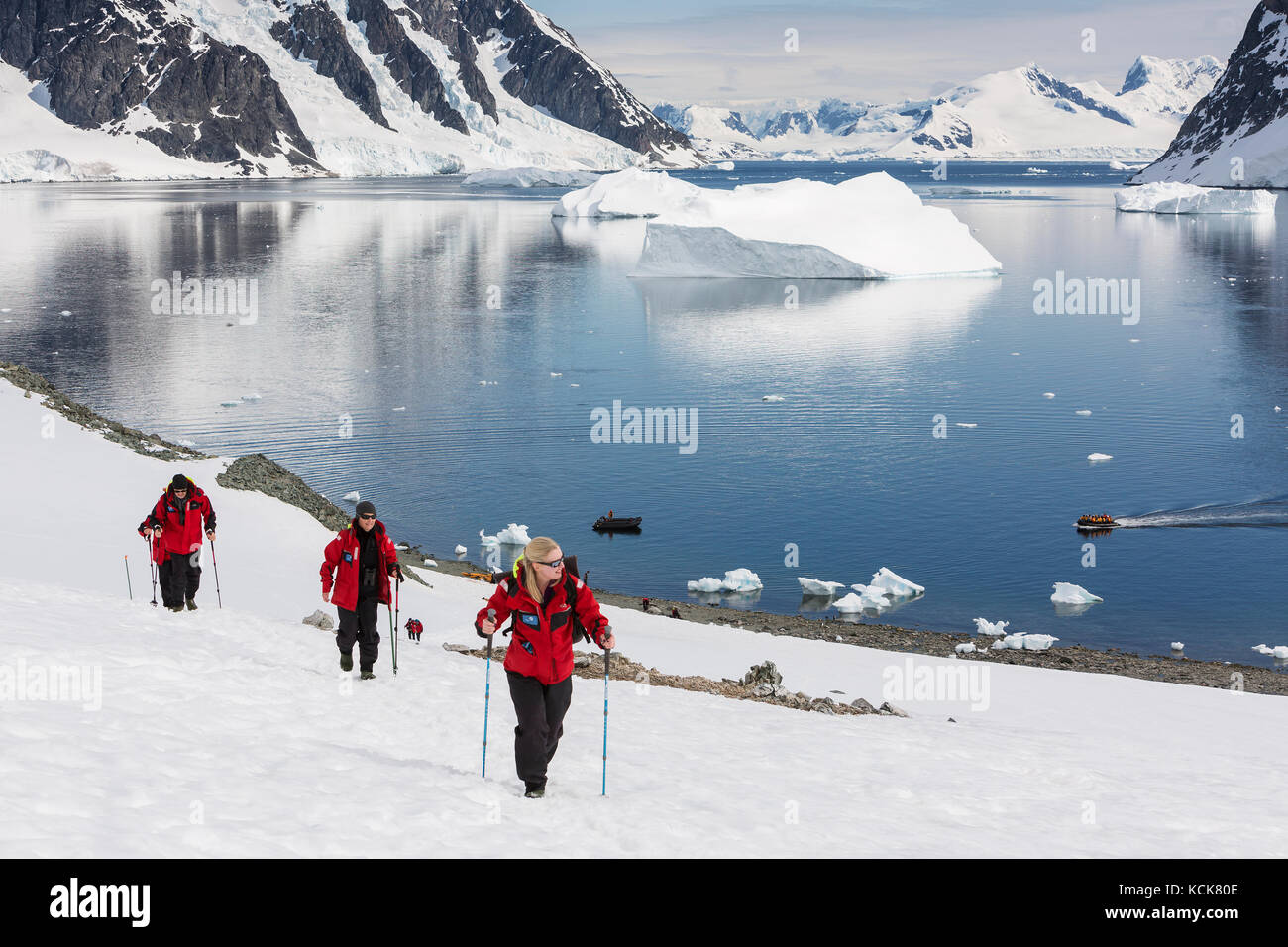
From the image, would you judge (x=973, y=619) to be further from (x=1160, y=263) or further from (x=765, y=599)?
(x=1160, y=263)

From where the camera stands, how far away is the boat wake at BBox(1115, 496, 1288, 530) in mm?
29641

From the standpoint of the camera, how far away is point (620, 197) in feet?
443

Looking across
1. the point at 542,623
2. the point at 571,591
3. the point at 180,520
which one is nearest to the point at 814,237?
the point at 180,520

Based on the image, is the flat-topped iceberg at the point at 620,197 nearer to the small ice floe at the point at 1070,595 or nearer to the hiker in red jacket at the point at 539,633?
the small ice floe at the point at 1070,595

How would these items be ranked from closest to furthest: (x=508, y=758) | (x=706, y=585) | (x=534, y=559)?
(x=534, y=559), (x=508, y=758), (x=706, y=585)

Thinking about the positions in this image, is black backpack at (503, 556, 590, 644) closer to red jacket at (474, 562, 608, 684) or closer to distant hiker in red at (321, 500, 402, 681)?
red jacket at (474, 562, 608, 684)

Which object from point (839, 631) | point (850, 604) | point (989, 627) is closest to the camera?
point (839, 631)

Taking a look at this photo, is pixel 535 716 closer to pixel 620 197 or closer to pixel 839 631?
pixel 839 631

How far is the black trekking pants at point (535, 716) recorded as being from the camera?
28.5 ft

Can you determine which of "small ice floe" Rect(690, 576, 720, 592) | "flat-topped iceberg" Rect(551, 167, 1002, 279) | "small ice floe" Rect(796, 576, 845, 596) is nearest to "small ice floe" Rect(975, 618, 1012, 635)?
"small ice floe" Rect(796, 576, 845, 596)

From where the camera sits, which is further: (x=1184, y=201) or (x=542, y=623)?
(x=1184, y=201)

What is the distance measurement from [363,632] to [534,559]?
4.55 meters

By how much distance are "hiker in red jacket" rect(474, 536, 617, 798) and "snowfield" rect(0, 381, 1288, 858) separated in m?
0.51

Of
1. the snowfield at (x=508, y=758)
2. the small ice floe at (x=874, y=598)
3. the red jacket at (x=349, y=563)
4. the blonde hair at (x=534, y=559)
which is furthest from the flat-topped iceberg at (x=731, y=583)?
the blonde hair at (x=534, y=559)
